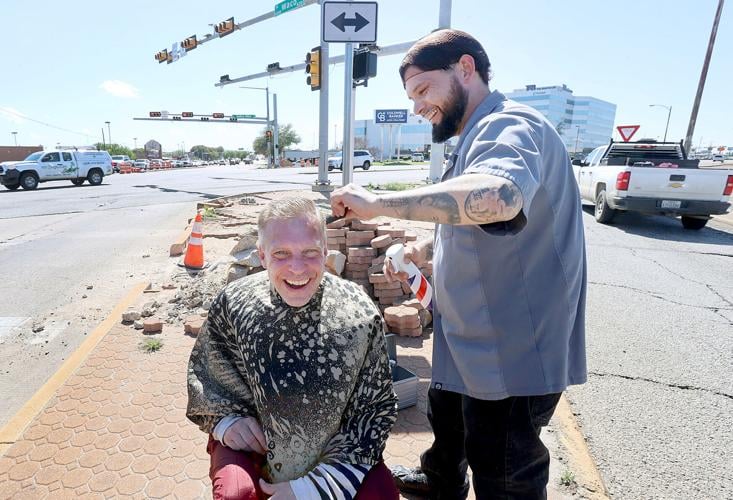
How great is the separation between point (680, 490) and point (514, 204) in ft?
7.57

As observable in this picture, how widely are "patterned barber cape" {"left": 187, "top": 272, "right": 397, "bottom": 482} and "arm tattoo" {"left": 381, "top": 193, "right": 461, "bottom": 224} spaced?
472 mm

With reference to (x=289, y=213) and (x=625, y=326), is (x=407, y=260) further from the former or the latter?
(x=625, y=326)

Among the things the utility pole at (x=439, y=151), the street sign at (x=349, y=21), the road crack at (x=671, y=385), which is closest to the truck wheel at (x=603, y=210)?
the utility pole at (x=439, y=151)

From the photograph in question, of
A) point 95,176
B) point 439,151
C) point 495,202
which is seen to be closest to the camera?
point 495,202

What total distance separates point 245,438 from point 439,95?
4.70 feet

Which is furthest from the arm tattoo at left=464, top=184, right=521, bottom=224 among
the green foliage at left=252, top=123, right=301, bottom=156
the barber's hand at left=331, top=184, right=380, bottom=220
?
the green foliage at left=252, top=123, right=301, bottom=156

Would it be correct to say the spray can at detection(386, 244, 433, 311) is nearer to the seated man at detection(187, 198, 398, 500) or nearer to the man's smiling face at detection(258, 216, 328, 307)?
the seated man at detection(187, 198, 398, 500)

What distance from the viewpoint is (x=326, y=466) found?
148 cm

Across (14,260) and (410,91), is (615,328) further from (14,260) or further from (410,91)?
(14,260)

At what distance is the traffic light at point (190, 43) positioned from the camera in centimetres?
2042

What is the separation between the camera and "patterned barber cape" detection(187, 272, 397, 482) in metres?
1.54

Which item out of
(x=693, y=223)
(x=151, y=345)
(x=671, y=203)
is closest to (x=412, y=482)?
(x=151, y=345)

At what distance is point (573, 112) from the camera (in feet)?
415

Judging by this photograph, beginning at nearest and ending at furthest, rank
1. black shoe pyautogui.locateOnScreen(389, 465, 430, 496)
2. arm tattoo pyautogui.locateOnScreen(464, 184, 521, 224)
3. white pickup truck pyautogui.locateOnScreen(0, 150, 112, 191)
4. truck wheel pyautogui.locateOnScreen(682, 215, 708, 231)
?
1. arm tattoo pyautogui.locateOnScreen(464, 184, 521, 224)
2. black shoe pyautogui.locateOnScreen(389, 465, 430, 496)
3. truck wheel pyautogui.locateOnScreen(682, 215, 708, 231)
4. white pickup truck pyautogui.locateOnScreen(0, 150, 112, 191)
